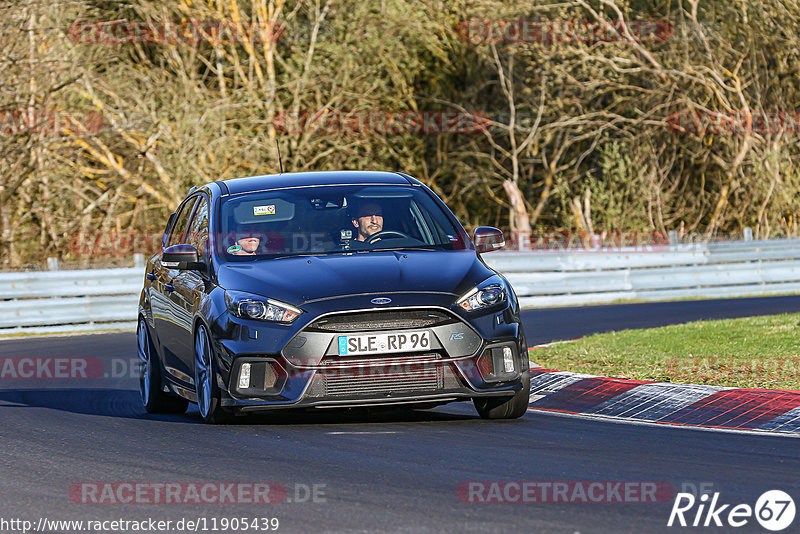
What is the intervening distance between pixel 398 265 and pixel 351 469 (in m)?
2.03

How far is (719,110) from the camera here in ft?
106

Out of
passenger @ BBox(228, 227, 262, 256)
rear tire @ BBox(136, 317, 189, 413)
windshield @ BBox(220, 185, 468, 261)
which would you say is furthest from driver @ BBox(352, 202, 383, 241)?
rear tire @ BBox(136, 317, 189, 413)

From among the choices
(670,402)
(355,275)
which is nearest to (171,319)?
(355,275)

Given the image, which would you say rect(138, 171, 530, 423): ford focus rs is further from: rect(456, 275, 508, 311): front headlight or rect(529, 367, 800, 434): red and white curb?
rect(529, 367, 800, 434): red and white curb

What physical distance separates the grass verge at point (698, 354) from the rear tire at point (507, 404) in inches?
77.6

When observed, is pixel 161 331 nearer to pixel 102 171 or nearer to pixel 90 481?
pixel 90 481

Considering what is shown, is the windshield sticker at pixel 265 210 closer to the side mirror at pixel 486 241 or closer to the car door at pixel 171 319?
the car door at pixel 171 319

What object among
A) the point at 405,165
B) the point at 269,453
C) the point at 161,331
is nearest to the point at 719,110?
the point at 405,165

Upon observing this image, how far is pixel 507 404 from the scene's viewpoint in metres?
9.30

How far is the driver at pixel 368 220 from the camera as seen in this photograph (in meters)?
9.73

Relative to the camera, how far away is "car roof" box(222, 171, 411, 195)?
10.2 m

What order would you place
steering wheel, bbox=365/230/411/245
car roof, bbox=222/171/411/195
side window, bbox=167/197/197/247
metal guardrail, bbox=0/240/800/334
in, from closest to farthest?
1. steering wheel, bbox=365/230/411/245
2. car roof, bbox=222/171/411/195
3. side window, bbox=167/197/197/247
4. metal guardrail, bbox=0/240/800/334

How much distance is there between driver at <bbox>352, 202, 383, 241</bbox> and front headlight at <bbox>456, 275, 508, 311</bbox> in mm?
1078

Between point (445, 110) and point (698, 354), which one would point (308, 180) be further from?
point (445, 110)
